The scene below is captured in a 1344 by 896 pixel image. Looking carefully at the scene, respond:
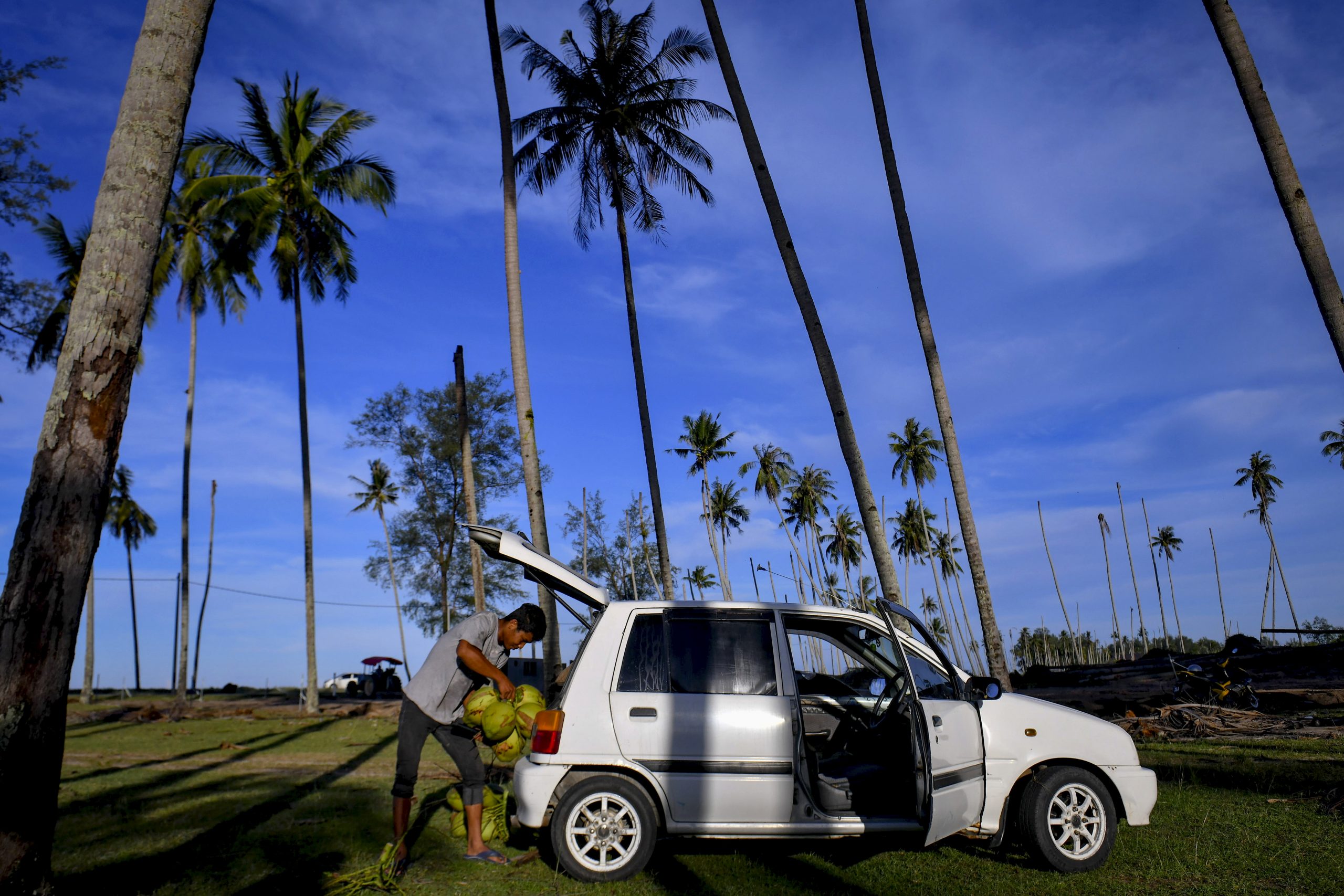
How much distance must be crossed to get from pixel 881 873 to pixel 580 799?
1985 millimetres

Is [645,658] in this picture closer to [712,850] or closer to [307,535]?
[712,850]

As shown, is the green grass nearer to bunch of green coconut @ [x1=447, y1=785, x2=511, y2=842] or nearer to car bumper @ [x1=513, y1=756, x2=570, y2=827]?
bunch of green coconut @ [x1=447, y1=785, x2=511, y2=842]

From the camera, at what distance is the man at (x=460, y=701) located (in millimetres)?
5578

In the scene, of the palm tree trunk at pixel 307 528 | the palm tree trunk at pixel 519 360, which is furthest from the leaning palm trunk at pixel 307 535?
the palm tree trunk at pixel 519 360

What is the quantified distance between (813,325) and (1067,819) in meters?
7.39

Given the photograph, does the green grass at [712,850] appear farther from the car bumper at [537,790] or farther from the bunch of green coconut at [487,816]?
the car bumper at [537,790]

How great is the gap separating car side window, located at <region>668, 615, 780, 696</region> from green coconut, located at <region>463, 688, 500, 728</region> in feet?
4.41

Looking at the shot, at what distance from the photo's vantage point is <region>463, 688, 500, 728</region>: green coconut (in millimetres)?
5719

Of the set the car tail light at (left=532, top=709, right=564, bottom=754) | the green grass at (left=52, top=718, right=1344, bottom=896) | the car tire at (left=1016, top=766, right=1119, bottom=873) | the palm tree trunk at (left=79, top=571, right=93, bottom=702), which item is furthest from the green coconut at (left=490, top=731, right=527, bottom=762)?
the palm tree trunk at (left=79, top=571, right=93, bottom=702)

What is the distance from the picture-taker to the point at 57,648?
3.65 metres

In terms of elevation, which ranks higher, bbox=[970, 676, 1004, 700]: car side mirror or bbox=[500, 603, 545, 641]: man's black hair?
bbox=[500, 603, 545, 641]: man's black hair

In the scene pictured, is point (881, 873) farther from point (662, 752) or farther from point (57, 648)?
point (57, 648)

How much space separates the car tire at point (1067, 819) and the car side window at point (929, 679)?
77cm

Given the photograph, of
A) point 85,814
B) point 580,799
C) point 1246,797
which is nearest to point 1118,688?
point 1246,797
